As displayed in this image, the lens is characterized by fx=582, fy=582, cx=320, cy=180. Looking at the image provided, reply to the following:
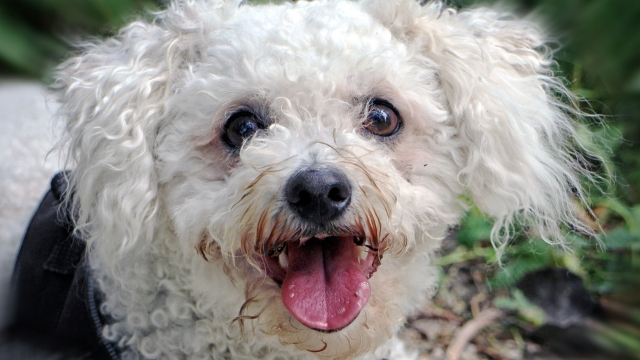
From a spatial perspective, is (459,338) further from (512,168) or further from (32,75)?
(32,75)

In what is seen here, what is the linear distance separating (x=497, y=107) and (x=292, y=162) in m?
0.63

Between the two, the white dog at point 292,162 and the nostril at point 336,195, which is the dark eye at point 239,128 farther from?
the nostril at point 336,195

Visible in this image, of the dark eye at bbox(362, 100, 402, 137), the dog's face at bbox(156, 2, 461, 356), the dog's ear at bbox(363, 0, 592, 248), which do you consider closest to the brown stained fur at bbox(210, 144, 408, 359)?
the dog's face at bbox(156, 2, 461, 356)

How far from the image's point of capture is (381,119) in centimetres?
160

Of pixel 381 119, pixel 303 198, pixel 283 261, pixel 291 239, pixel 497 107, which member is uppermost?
pixel 497 107

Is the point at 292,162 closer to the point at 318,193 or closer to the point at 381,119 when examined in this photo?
the point at 318,193

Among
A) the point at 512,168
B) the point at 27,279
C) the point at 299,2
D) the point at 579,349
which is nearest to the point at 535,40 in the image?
the point at 512,168

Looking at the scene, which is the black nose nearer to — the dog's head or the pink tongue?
the dog's head

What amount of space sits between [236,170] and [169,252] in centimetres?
34

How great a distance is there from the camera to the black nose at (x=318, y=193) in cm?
130

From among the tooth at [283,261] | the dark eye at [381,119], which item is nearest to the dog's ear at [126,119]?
the tooth at [283,261]

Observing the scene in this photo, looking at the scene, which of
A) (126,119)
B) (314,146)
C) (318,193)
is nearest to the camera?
(318,193)

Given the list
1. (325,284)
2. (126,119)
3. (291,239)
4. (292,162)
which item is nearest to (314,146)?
(292,162)

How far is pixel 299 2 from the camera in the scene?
170 cm
